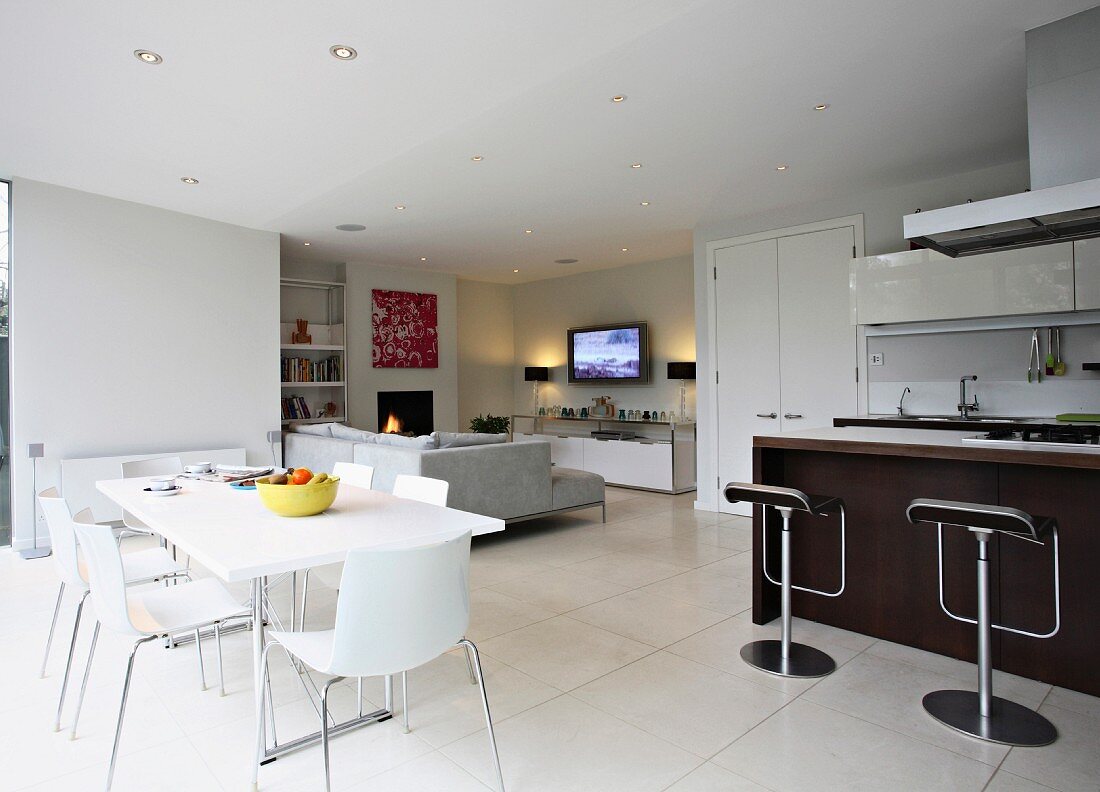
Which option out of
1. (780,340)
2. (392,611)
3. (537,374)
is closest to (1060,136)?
(780,340)

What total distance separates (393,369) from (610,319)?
2.84 m

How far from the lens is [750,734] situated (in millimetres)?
2283

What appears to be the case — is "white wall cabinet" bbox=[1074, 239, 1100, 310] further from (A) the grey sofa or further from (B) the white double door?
(A) the grey sofa

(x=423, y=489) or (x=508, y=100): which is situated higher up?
(x=508, y=100)

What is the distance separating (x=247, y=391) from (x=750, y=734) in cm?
544

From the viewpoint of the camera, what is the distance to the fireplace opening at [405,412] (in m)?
8.20

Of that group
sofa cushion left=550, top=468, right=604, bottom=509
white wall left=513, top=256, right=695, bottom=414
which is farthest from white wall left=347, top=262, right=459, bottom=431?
sofa cushion left=550, top=468, right=604, bottom=509

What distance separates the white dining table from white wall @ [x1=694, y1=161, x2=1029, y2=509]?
4.03 metres

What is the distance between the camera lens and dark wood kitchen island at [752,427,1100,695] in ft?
8.34

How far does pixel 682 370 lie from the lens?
286 inches

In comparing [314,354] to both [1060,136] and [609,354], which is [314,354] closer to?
[609,354]

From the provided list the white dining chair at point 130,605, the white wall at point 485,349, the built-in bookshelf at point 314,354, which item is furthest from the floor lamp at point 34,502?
the white wall at point 485,349

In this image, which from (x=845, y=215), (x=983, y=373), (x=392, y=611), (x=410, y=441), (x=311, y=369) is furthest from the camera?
(x=311, y=369)

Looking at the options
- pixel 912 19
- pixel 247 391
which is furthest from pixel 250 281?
pixel 912 19
